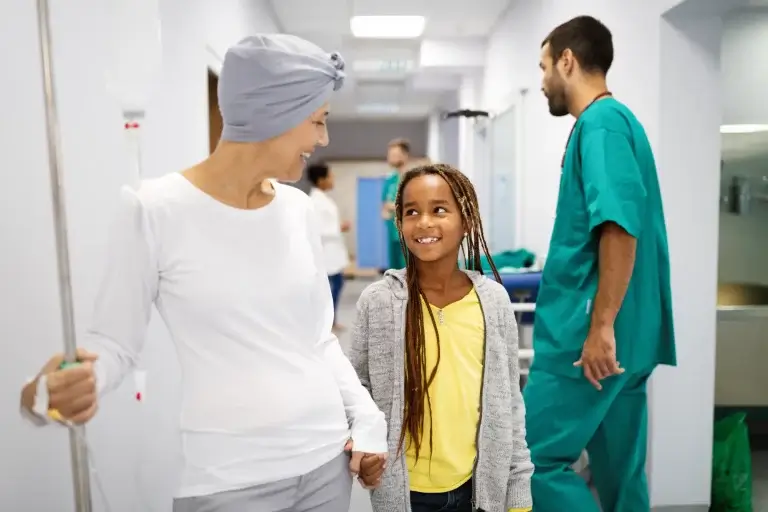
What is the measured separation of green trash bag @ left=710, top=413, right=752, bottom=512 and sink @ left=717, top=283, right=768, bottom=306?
23.0 inches

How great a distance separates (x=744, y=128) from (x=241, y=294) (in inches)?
91.7

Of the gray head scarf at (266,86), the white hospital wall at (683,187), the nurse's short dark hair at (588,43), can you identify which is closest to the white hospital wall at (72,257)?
the gray head scarf at (266,86)

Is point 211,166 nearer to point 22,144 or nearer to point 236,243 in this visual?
point 236,243

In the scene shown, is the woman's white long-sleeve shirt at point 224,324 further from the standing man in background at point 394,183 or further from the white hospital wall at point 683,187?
the standing man in background at point 394,183

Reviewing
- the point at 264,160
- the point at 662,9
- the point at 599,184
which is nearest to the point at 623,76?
the point at 662,9

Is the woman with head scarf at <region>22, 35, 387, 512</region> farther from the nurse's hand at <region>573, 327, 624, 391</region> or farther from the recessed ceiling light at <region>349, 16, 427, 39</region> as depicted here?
the recessed ceiling light at <region>349, 16, 427, 39</region>

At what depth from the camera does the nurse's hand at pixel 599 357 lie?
56.7 inches

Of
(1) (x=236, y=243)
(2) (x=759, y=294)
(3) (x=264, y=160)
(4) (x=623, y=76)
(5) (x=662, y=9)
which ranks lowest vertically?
(2) (x=759, y=294)

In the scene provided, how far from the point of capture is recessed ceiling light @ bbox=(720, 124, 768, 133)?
2404 mm

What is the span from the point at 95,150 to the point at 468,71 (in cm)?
469

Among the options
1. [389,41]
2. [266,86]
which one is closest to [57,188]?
[266,86]

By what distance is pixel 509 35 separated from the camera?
3803 mm

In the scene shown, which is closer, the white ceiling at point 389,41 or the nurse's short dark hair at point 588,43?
the nurse's short dark hair at point 588,43

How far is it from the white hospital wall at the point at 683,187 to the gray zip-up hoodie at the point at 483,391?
3.47 feet
